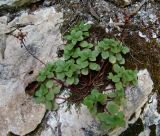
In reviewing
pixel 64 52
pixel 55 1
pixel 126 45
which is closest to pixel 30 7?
pixel 55 1

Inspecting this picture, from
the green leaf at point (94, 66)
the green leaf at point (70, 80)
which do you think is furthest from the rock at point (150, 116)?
the green leaf at point (70, 80)

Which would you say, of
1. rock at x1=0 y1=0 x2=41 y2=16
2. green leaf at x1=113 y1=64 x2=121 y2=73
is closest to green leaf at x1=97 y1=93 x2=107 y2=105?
green leaf at x1=113 y1=64 x2=121 y2=73

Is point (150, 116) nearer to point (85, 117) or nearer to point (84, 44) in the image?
point (85, 117)

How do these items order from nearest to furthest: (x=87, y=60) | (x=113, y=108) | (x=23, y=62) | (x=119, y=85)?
1. (x=113, y=108)
2. (x=119, y=85)
3. (x=87, y=60)
4. (x=23, y=62)

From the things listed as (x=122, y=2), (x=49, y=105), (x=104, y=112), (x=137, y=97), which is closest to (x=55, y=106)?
(x=49, y=105)

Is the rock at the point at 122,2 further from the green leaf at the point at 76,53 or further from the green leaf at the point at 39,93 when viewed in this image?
the green leaf at the point at 39,93

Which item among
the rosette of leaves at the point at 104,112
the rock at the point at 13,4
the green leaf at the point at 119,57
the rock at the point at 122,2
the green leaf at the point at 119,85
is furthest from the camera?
the rock at the point at 13,4

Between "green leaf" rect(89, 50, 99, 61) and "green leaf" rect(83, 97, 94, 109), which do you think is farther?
"green leaf" rect(89, 50, 99, 61)

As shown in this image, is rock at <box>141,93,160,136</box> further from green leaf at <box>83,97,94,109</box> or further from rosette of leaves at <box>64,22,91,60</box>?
rosette of leaves at <box>64,22,91,60</box>
